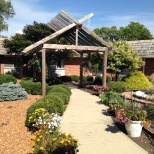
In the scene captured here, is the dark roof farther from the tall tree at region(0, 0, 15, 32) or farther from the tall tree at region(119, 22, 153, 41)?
the tall tree at region(119, 22, 153, 41)

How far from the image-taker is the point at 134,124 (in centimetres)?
766

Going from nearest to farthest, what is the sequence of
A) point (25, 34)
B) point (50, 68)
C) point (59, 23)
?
point (59, 23) → point (25, 34) → point (50, 68)

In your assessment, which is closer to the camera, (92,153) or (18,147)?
(92,153)

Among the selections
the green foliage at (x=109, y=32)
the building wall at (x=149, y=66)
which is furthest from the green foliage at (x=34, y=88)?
the green foliage at (x=109, y=32)

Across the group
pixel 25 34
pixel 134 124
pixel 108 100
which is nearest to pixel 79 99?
pixel 108 100

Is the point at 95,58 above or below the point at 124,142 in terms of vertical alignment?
above

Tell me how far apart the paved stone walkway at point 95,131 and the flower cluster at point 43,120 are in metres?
0.81

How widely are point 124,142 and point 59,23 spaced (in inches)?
464

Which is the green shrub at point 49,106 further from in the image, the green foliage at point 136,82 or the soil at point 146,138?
the green foliage at point 136,82

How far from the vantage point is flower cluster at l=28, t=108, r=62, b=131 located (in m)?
7.43

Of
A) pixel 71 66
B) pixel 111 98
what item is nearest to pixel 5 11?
pixel 71 66

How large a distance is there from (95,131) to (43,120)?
1.92 m

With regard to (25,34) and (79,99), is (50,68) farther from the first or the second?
(79,99)

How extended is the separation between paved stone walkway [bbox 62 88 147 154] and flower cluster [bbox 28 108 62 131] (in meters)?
0.81
